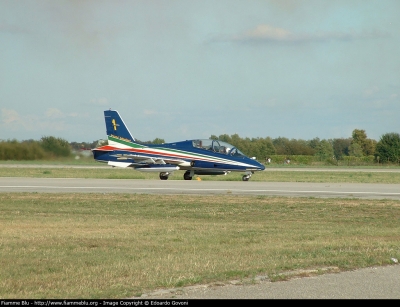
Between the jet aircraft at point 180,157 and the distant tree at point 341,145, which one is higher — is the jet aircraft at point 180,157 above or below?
below

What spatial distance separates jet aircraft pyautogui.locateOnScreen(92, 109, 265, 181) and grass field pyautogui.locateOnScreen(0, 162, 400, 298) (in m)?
14.7

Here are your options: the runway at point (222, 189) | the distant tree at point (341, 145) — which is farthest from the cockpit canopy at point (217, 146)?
the distant tree at point (341, 145)

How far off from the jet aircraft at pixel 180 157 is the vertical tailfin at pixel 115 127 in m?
0.11

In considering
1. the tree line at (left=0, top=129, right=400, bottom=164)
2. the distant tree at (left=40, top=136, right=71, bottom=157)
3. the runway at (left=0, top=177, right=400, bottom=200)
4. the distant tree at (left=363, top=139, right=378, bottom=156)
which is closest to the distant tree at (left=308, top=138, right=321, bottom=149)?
the tree line at (left=0, top=129, right=400, bottom=164)

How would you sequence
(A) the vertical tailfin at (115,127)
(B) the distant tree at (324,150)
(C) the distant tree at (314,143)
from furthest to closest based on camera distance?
1. (C) the distant tree at (314,143)
2. (B) the distant tree at (324,150)
3. (A) the vertical tailfin at (115,127)

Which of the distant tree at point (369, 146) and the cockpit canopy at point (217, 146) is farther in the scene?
the distant tree at point (369, 146)

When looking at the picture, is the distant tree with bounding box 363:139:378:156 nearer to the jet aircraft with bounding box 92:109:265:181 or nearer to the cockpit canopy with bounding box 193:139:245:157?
the cockpit canopy with bounding box 193:139:245:157

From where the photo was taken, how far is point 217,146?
112ft

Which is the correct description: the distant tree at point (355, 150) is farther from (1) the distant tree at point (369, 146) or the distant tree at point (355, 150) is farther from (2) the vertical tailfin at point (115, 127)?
(2) the vertical tailfin at point (115, 127)

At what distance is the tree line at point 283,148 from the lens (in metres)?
41.8

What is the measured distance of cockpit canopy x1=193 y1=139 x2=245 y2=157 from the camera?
112 feet

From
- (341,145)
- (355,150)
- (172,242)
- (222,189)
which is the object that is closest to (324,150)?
(355,150)

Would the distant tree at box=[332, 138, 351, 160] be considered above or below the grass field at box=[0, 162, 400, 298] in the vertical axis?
above

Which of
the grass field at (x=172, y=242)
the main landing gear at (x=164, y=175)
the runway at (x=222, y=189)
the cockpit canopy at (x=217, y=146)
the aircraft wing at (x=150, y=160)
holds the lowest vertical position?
the grass field at (x=172, y=242)
